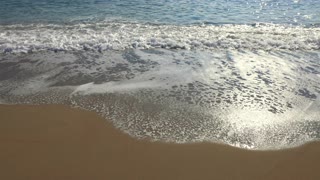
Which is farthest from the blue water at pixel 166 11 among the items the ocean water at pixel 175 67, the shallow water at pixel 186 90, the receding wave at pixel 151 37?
the shallow water at pixel 186 90

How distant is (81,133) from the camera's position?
5.35m

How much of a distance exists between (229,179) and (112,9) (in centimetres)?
1012

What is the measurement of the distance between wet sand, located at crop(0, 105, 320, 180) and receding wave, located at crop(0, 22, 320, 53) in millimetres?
4336

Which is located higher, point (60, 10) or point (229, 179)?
point (60, 10)

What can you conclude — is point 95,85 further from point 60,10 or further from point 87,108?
point 60,10

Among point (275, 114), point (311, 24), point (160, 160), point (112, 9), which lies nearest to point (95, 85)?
point (160, 160)

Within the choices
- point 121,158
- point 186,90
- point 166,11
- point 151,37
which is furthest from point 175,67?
point 166,11

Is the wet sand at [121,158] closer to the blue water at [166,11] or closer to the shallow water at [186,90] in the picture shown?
the shallow water at [186,90]

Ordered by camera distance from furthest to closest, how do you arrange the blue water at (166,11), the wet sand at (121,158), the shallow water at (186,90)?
1. the blue water at (166,11)
2. the shallow water at (186,90)
3. the wet sand at (121,158)

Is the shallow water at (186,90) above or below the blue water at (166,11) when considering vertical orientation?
below

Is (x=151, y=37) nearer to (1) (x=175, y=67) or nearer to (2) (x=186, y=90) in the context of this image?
(1) (x=175, y=67)

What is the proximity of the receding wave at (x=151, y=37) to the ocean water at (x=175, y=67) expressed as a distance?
0.03 metres

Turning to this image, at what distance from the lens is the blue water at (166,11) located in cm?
1234

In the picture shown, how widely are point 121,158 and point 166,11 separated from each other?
9269 millimetres
